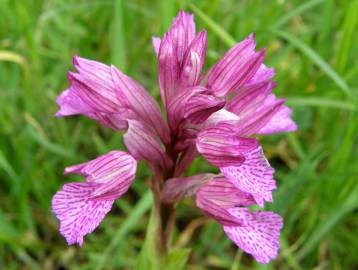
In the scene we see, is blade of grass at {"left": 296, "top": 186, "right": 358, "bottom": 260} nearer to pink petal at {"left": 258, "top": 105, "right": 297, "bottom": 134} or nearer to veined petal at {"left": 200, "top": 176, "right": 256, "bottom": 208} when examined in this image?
pink petal at {"left": 258, "top": 105, "right": 297, "bottom": 134}

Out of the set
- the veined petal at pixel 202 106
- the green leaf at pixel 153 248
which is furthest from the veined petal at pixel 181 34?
the green leaf at pixel 153 248

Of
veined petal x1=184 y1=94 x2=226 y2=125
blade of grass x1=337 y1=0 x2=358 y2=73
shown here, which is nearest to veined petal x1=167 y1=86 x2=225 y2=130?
veined petal x1=184 y1=94 x2=226 y2=125

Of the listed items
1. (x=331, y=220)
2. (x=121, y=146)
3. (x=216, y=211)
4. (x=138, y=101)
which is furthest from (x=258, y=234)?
(x=121, y=146)

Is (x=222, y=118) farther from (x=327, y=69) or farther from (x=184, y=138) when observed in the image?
(x=327, y=69)

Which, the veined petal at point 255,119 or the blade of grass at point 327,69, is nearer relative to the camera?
the veined petal at point 255,119

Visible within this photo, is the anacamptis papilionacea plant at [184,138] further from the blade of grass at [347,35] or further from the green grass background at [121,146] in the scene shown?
the blade of grass at [347,35]

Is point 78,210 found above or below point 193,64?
below
